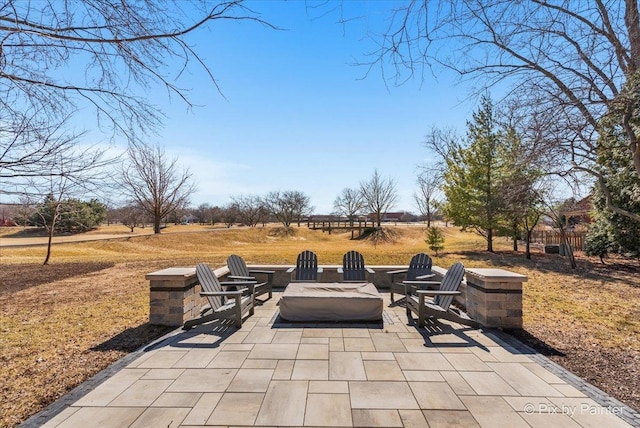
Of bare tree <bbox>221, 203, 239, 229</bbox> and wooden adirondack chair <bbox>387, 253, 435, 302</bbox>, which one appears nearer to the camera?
wooden adirondack chair <bbox>387, 253, 435, 302</bbox>

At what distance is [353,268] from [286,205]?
3442 cm

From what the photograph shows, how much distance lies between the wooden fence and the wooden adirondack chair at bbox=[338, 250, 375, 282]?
999cm

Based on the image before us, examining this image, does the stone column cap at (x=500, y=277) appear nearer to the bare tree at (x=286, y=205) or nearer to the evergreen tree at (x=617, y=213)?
the evergreen tree at (x=617, y=213)

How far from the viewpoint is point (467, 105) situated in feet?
11.6

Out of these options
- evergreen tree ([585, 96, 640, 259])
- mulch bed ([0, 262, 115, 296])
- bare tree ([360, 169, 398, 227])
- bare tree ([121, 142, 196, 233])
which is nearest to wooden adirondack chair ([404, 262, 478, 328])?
evergreen tree ([585, 96, 640, 259])

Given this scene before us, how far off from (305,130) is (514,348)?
8042mm

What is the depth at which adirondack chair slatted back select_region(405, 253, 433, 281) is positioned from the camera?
5727 millimetres

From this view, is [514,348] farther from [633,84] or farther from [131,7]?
[131,7]

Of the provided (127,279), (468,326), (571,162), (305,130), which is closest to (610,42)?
(571,162)

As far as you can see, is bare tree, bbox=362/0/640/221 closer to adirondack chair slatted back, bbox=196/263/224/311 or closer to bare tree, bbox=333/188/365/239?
adirondack chair slatted back, bbox=196/263/224/311

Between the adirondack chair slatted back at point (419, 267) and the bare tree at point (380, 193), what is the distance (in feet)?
103

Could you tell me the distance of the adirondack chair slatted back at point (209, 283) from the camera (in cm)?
434

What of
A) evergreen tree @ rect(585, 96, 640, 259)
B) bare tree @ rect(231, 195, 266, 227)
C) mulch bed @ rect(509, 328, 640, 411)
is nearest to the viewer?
mulch bed @ rect(509, 328, 640, 411)

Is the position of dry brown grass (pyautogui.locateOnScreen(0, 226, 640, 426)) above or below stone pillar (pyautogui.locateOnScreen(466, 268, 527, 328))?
below
